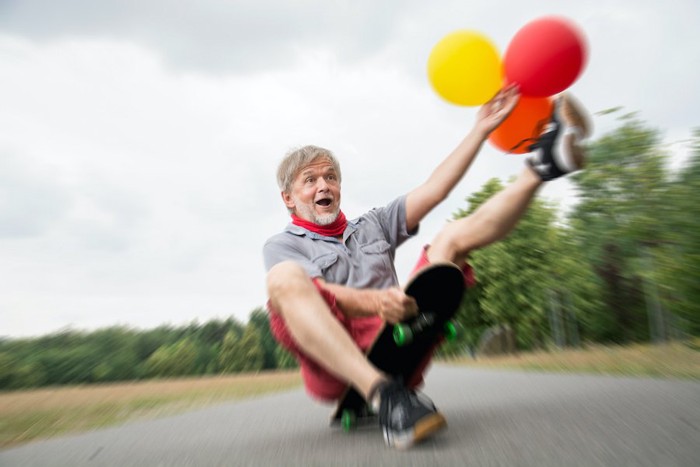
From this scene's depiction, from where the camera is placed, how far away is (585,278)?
23.1m

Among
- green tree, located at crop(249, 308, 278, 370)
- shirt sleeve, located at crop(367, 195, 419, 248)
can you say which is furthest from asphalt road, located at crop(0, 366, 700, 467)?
green tree, located at crop(249, 308, 278, 370)

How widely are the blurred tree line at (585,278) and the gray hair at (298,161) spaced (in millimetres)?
8060

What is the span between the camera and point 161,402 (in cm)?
666

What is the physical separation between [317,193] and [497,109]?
0.96 meters

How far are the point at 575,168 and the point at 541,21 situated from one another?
87 centimetres

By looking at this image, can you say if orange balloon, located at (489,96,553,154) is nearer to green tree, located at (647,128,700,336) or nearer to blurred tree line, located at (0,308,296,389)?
blurred tree line, located at (0,308,296,389)

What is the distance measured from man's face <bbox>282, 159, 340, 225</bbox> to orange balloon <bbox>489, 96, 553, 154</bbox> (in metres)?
0.89

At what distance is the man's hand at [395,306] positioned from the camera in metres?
1.86

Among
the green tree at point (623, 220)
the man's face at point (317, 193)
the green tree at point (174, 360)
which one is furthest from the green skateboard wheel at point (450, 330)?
the green tree at point (174, 360)

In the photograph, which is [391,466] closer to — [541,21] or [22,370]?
[541,21]

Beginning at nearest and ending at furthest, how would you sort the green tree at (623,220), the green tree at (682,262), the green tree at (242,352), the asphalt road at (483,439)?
1. the asphalt road at (483,439)
2. the green tree at (682,262)
3. the green tree at (623,220)
4. the green tree at (242,352)

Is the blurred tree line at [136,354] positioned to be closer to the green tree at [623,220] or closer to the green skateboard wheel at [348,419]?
the green skateboard wheel at [348,419]

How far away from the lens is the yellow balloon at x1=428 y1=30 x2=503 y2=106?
2781 millimetres

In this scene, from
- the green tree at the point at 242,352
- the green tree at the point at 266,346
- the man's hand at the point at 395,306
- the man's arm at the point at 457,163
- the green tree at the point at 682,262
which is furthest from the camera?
the green tree at the point at 242,352
